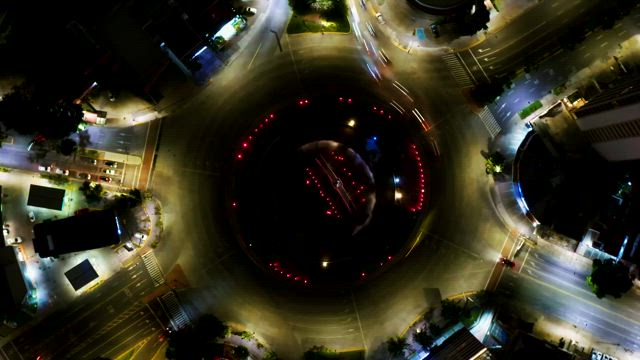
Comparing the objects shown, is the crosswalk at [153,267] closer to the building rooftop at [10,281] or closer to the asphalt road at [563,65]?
the building rooftop at [10,281]

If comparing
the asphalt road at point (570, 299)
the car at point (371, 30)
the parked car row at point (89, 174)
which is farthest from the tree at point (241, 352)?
the car at point (371, 30)

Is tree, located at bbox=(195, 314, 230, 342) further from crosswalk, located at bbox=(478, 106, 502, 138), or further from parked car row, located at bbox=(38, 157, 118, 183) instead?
crosswalk, located at bbox=(478, 106, 502, 138)

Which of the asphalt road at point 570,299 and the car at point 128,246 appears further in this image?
the asphalt road at point 570,299

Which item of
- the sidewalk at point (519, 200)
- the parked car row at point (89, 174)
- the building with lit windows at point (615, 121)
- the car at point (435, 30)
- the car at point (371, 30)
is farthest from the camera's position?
the car at point (371, 30)

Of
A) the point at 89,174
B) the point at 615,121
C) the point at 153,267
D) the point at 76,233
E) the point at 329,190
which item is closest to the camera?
the point at 615,121

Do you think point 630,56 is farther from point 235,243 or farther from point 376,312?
point 235,243

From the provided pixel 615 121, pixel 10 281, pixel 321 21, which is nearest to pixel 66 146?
pixel 10 281

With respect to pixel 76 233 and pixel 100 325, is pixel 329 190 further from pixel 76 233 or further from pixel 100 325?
pixel 100 325
